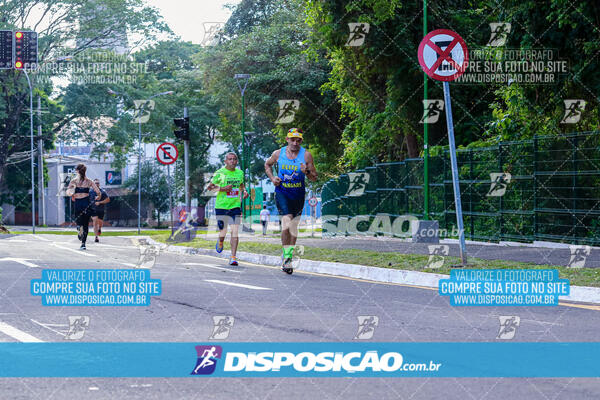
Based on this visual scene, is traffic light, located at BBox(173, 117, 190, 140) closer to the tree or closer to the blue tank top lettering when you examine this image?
the blue tank top lettering

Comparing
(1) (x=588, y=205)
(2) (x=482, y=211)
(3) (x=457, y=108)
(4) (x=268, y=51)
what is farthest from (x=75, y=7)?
(1) (x=588, y=205)

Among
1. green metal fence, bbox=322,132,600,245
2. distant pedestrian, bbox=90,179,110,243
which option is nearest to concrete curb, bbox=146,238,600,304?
distant pedestrian, bbox=90,179,110,243

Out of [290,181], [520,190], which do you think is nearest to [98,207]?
[290,181]

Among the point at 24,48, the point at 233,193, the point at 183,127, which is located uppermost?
the point at 24,48

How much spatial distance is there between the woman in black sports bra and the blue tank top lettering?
6.35m

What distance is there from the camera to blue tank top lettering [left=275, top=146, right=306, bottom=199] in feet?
38.6

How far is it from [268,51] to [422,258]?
28483mm

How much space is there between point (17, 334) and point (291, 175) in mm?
6362

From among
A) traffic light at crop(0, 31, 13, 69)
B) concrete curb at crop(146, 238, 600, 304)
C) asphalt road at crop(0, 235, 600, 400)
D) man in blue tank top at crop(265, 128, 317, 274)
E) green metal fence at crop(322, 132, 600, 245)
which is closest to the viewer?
asphalt road at crop(0, 235, 600, 400)

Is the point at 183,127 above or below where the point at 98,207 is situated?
above

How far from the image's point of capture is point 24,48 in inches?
972

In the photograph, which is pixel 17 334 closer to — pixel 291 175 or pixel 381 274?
pixel 291 175

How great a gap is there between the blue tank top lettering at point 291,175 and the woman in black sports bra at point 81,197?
6.35 m

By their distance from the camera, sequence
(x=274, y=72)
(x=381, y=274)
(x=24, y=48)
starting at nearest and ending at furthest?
1. (x=381, y=274)
2. (x=24, y=48)
3. (x=274, y=72)
